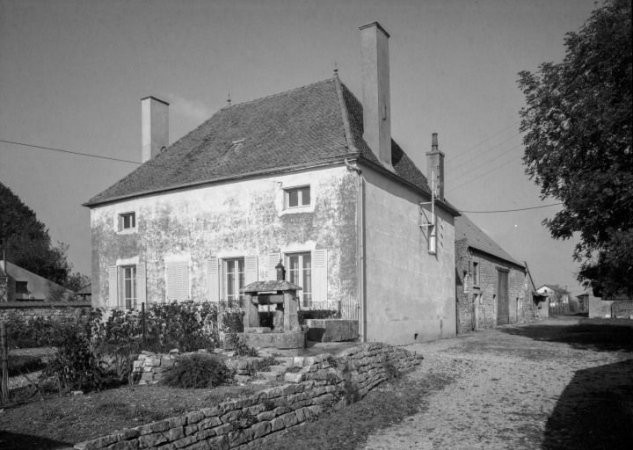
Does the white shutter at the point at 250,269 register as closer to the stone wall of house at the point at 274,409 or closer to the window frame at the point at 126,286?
the window frame at the point at 126,286

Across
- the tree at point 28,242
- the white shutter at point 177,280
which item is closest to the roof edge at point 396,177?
the white shutter at point 177,280

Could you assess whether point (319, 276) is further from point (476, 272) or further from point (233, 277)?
point (476, 272)

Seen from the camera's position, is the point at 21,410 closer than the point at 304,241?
Yes

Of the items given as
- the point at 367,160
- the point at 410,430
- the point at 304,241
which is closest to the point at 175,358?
the point at 410,430

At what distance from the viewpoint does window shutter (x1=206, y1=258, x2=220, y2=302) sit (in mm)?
17750

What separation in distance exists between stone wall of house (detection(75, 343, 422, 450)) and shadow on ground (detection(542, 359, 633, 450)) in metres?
3.63

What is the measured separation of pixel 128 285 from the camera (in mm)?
20828

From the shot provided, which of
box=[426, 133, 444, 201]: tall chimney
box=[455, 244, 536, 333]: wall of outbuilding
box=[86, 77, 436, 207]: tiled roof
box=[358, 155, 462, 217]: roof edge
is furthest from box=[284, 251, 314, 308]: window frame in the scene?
box=[455, 244, 536, 333]: wall of outbuilding

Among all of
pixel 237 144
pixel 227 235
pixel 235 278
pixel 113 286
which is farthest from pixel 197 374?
pixel 113 286

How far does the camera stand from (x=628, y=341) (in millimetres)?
19141

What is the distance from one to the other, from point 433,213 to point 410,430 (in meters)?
11.7

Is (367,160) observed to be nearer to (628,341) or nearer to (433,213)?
(433,213)

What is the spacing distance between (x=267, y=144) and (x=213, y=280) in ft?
16.4

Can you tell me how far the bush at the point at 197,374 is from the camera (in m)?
9.52
